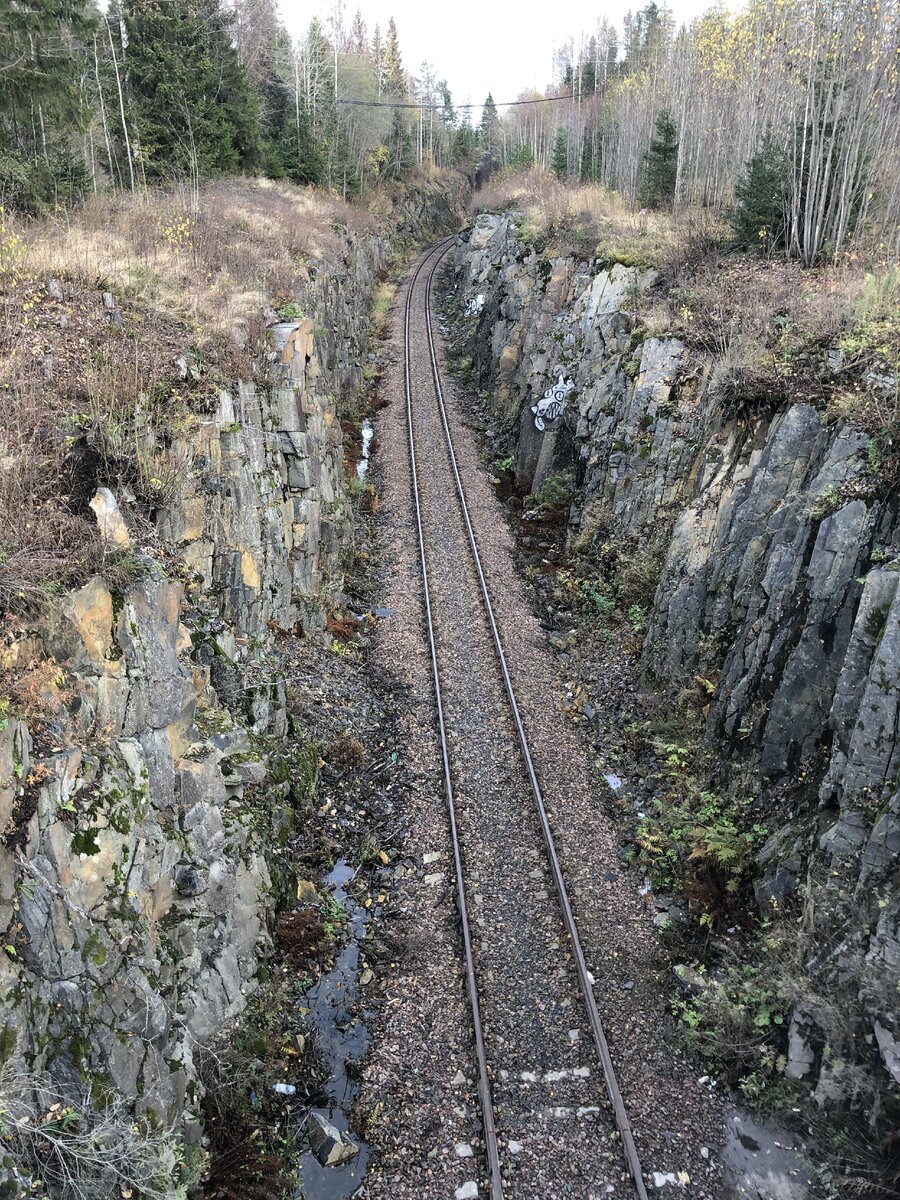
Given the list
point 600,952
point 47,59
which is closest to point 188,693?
point 600,952

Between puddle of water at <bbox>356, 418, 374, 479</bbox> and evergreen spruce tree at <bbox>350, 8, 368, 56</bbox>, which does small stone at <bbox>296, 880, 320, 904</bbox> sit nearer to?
puddle of water at <bbox>356, 418, 374, 479</bbox>

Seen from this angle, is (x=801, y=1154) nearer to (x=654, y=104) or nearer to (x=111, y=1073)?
(x=111, y=1073)

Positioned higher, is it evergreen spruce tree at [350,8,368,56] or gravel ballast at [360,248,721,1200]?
evergreen spruce tree at [350,8,368,56]

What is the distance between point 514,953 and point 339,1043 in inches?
94.7

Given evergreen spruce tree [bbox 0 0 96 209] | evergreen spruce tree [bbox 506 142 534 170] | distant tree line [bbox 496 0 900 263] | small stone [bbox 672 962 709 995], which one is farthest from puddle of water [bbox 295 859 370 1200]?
evergreen spruce tree [bbox 506 142 534 170]

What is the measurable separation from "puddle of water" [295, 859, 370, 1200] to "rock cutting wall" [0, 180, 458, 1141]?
1097 mm

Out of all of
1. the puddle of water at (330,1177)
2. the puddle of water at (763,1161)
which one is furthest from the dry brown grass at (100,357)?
the puddle of water at (763,1161)

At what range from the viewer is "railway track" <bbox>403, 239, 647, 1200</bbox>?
754 cm

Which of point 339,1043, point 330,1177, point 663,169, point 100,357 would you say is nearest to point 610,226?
point 663,169

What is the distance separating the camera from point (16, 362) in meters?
9.82

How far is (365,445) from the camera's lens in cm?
2623

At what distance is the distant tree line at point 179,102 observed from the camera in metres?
15.3

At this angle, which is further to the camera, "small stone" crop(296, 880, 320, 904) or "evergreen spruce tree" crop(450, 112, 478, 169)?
"evergreen spruce tree" crop(450, 112, 478, 169)

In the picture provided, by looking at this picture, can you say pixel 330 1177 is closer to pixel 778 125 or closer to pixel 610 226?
pixel 610 226
